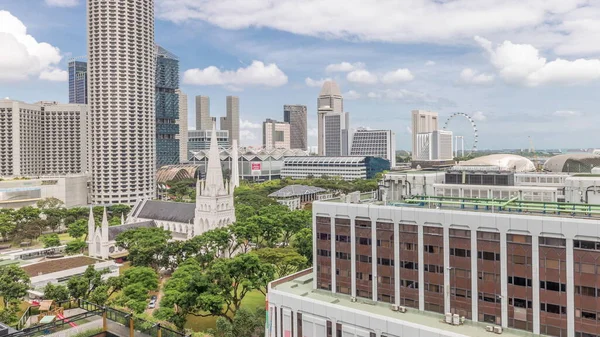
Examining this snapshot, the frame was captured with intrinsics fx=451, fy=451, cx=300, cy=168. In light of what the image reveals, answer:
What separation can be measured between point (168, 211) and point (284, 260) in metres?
49.8

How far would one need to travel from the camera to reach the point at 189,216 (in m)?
98.9

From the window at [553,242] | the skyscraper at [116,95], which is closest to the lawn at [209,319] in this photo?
the window at [553,242]

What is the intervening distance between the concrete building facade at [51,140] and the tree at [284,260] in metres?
152

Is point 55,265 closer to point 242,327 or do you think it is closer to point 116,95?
point 242,327

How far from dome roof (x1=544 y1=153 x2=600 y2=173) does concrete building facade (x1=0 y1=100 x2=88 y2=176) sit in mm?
172589

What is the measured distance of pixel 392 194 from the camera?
158 ft

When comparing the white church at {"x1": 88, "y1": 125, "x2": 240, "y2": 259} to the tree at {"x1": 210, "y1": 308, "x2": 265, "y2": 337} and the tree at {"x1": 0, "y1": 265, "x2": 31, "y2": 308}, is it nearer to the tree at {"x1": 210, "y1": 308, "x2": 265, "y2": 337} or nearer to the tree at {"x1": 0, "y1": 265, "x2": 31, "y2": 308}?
the tree at {"x1": 0, "y1": 265, "x2": 31, "y2": 308}

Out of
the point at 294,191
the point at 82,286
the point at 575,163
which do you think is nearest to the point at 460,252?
the point at 82,286

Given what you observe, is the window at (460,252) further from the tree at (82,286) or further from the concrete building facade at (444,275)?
the tree at (82,286)

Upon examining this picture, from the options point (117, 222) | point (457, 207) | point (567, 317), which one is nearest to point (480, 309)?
point (567, 317)

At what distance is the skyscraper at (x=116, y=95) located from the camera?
144 m

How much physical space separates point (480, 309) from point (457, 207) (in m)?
8.53

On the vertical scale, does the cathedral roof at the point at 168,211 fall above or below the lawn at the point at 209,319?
above

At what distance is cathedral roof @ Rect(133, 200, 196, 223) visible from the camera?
9975 centimetres
